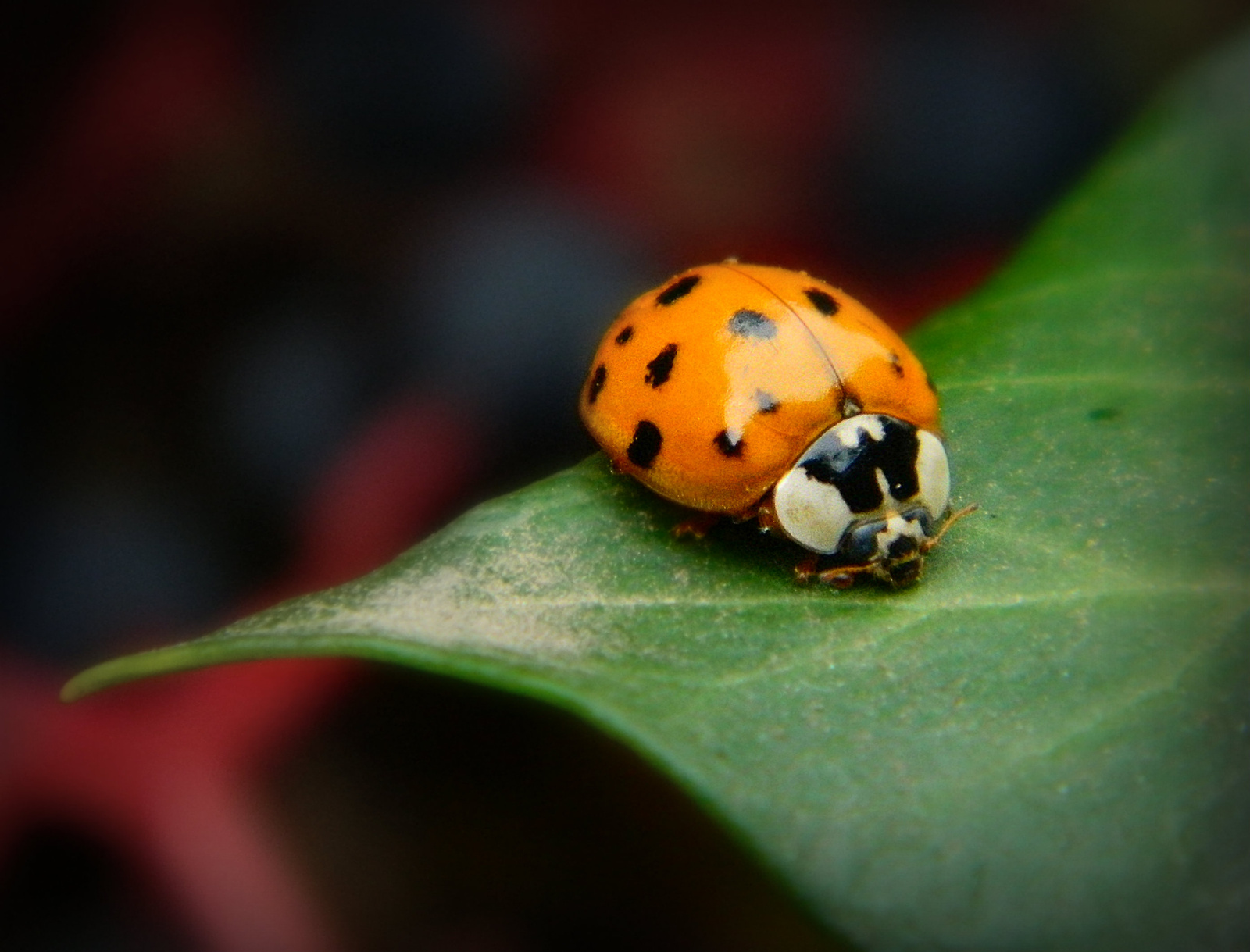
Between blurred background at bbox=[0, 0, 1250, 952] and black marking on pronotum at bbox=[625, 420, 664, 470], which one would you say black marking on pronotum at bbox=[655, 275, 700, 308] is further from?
blurred background at bbox=[0, 0, 1250, 952]

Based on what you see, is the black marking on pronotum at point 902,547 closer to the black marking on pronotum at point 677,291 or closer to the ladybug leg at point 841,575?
the ladybug leg at point 841,575

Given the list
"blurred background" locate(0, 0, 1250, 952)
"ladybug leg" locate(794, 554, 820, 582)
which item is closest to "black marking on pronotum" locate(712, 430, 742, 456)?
"ladybug leg" locate(794, 554, 820, 582)

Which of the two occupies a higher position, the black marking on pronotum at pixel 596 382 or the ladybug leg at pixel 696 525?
the black marking on pronotum at pixel 596 382

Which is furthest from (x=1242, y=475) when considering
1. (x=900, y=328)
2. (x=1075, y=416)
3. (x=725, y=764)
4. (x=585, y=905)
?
(x=900, y=328)

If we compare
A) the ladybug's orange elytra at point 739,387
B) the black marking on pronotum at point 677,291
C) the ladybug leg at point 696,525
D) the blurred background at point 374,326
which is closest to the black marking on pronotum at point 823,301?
the ladybug's orange elytra at point 739,387

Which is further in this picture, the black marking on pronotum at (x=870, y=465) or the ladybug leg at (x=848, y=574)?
the black marking on pronotum at (x=870, y=465)
